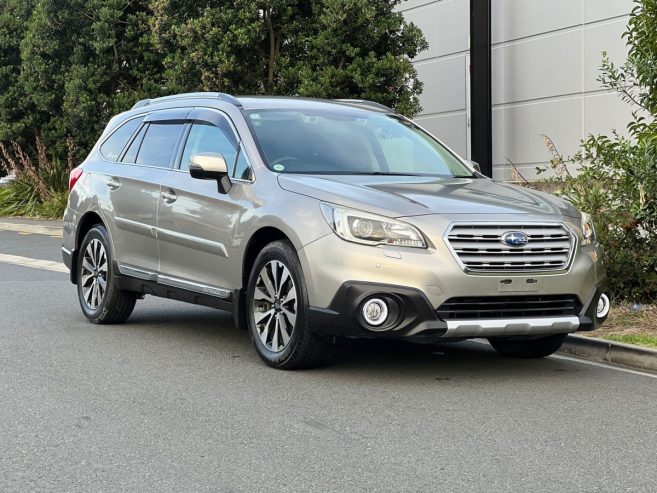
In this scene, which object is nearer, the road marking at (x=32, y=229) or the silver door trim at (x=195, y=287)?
the silver door trim at (x=195, y=287)

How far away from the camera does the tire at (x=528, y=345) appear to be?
7734 mm

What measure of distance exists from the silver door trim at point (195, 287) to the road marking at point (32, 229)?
12.4 meters

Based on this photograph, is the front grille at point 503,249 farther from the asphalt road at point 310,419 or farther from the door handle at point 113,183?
the door handle at point 113,183

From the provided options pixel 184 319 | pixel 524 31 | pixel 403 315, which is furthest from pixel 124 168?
pixel 524 31

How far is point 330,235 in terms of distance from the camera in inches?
266

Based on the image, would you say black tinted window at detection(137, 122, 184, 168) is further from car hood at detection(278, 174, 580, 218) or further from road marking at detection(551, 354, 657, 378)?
road marking at detection(551, 354, 657, 378)

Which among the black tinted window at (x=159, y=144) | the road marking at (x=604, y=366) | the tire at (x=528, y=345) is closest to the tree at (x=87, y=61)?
the black tinted window at (x=159, y=144)

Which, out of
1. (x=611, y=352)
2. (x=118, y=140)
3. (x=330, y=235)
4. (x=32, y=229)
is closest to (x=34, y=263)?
(x=118, y=140)

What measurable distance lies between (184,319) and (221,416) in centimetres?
397

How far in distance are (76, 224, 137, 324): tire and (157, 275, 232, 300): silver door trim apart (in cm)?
88

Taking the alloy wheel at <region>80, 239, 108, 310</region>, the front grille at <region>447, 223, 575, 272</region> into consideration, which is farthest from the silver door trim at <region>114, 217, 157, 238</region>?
the front grille at <region>447, 223, 575, 272</region>

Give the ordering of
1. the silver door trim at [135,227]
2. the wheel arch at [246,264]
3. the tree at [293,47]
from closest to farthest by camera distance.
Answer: the wheel arch at [246,264]
the silver door trim at [135,227]
the tree at [293,47]

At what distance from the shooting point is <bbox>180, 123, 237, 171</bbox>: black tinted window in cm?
798

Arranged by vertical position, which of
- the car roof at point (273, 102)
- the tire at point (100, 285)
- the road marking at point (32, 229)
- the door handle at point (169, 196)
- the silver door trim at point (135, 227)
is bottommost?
the road marking at point (32, 229)
